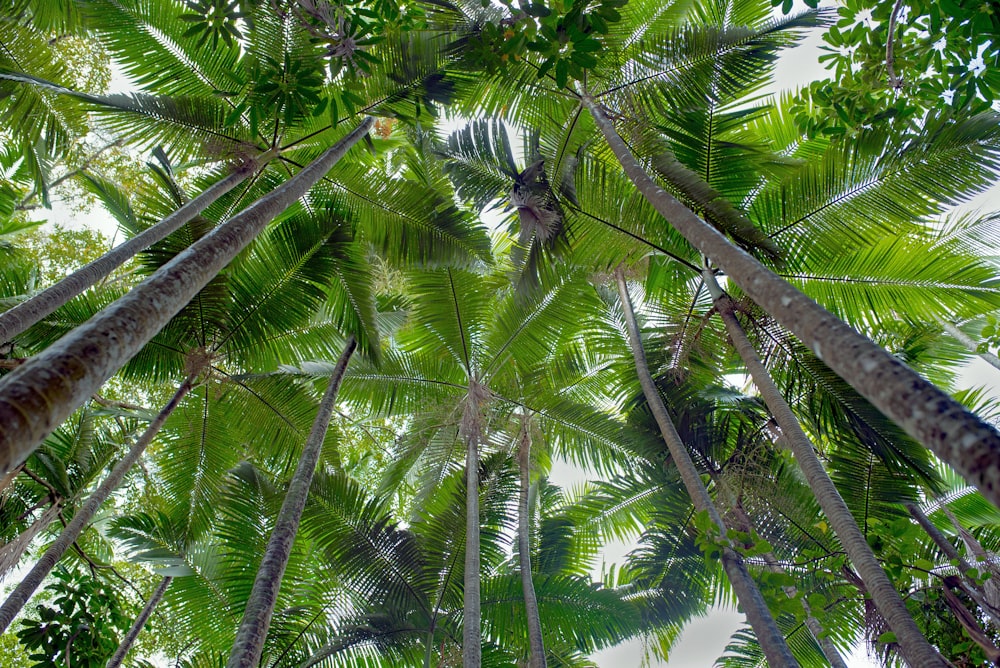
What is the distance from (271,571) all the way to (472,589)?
2.33m

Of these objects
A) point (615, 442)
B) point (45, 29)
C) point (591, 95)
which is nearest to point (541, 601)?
point (615, 442)

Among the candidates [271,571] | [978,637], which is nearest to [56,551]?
[271,571]

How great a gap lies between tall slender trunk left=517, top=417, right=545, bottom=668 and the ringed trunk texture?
63 centimetres

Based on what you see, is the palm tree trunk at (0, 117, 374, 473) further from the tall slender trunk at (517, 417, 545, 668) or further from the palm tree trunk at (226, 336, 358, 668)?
the tall slender trunk at (517, 417, 545, 668)

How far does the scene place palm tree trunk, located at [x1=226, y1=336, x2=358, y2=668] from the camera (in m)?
3.58

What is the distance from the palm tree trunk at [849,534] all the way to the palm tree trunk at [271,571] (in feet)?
11.4

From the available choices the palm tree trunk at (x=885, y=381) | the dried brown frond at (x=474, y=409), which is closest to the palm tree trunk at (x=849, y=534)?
the palm tree trunk at (x=885, y=381)

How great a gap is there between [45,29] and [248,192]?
8.42ft

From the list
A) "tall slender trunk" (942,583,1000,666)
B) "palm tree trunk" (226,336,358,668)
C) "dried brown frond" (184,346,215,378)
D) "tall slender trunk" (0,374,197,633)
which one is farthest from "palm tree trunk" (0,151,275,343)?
"tall slender trunk" (942,583,1000,666)

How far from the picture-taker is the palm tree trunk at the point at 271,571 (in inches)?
141

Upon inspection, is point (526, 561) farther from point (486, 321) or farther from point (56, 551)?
point (56, 551)

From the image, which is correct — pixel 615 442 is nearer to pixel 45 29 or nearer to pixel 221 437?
pixel 221 437

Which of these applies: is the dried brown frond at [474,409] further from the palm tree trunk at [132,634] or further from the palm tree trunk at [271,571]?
the palm tree trunk at [132,634]

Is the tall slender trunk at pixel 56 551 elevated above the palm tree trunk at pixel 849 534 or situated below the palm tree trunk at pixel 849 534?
above
